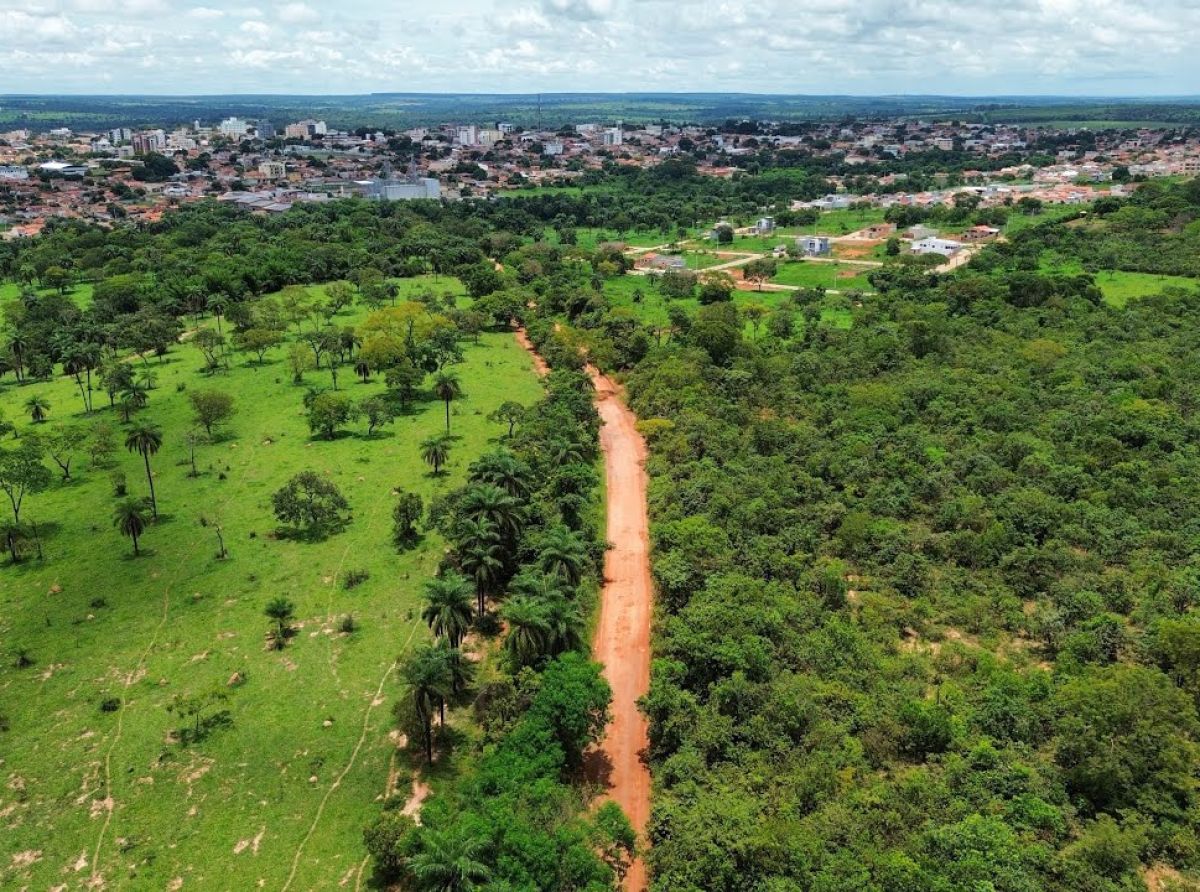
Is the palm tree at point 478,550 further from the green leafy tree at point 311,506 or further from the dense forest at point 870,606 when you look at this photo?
the green leafy tree at point 311,506

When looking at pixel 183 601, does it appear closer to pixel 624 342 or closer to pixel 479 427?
pixel 479 427

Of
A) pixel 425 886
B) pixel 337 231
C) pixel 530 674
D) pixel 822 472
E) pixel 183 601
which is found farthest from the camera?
pixel 337 231

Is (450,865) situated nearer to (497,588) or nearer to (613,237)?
(497,588)

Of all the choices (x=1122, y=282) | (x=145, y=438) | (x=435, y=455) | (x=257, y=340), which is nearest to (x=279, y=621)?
(x=145, y=438)

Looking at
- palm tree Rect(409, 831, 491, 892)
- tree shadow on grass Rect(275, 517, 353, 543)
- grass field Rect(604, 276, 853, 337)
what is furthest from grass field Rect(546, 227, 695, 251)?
palm tree Rect(409, 831, 491, 892)

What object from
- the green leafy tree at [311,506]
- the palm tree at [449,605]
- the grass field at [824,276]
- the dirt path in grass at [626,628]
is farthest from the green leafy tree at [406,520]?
the grass field at [824,276]

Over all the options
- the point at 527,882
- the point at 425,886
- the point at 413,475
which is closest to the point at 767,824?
the point at 527,882
